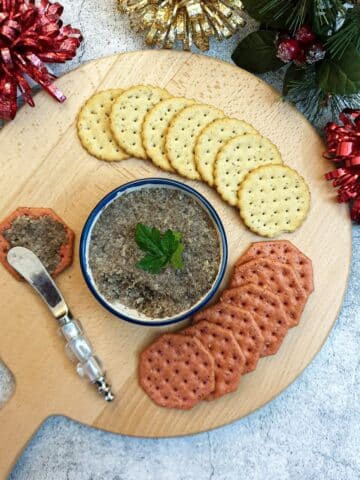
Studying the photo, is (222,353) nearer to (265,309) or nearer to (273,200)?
(265,309)

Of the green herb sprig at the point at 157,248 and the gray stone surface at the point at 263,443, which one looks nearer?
the green herb sprig at the point at 157,248

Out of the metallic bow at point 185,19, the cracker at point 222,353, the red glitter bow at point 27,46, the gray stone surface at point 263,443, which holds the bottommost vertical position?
the gray stone surface at point 263,443

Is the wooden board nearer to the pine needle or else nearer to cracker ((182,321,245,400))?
cracker ((182,321,245,400))

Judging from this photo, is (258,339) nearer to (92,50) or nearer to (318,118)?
(318,118)

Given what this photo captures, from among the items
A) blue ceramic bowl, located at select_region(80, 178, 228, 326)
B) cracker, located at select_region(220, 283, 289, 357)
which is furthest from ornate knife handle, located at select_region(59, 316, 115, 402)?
cracker, located at select_region(220, 283, 289, 357)

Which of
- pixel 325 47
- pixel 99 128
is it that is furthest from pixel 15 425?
pixel 325 47

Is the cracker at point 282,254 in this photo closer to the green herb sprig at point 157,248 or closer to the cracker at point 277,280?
the cracker at point 277,280

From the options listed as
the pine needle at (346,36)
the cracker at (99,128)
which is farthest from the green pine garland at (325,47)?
the cracker at (99,128)
